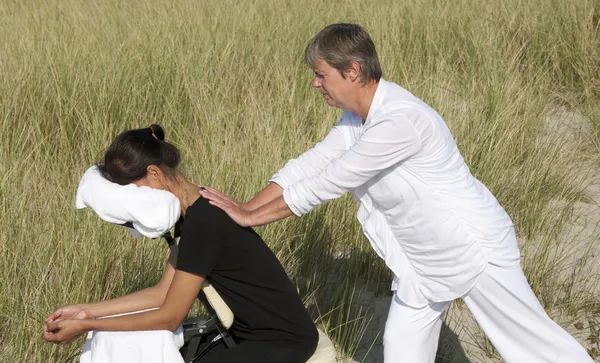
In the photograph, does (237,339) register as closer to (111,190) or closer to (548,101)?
(111,190)

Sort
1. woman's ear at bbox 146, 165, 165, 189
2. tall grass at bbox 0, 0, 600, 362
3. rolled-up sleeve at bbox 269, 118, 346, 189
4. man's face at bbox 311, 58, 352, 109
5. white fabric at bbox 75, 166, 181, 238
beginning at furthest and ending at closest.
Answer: tall grass at bbox 0, 0, 600, 362 < rolled-up sleeve at bbox 269, 118, 346, 189 < man's face at bbox 311, 58, 352, 109 < woman's ear at bbox 146, 165, 165, 189 < white fabric at bbox 75, 166, 181, 238

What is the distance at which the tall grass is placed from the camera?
393 cm

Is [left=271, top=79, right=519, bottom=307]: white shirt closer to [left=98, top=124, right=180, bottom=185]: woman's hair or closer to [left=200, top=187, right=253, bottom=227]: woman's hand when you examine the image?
[left=200, top=187, right=253, bottom=227]: woman's hand

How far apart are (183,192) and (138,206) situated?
0.60 feet

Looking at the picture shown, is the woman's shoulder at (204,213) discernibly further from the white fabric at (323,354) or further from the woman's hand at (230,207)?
the white fabric at (323,354)

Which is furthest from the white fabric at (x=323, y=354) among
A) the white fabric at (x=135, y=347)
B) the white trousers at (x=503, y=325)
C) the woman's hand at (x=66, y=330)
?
the woman's hand at (x=66, y=330)

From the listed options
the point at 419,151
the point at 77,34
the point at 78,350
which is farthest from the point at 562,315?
the point at 77,34

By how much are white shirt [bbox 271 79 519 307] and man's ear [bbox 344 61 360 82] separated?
0.10 m

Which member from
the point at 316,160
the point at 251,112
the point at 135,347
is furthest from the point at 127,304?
the point at 251,112

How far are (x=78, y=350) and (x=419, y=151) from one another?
5.61ft

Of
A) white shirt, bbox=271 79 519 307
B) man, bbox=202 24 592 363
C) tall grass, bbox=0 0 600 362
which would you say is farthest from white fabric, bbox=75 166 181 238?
tall grass, bbox=0 0 600 362

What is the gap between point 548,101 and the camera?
628cm

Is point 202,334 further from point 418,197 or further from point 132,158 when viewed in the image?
point 418,197

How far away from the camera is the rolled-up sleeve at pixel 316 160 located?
315 cm
